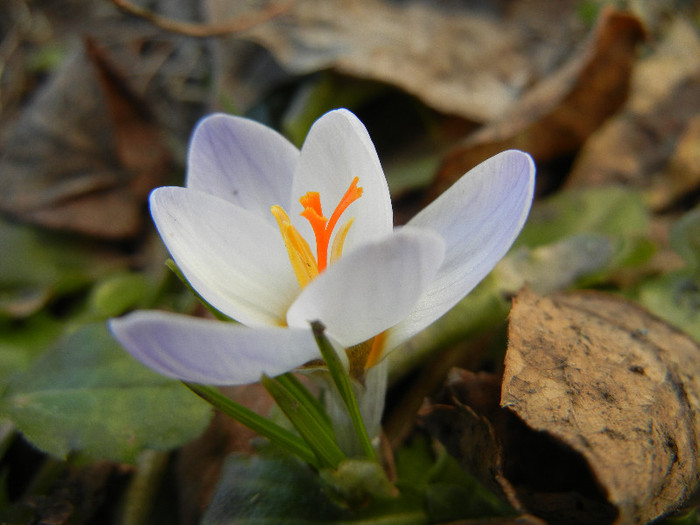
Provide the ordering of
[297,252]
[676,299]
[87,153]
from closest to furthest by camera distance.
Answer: [297,252], [676,299], [87,153]

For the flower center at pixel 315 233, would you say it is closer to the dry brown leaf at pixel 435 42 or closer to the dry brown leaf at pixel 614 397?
the dry brown leaf at pixel 614 397

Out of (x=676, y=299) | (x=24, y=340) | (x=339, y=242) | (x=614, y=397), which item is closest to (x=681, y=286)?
(x=676, y=299)

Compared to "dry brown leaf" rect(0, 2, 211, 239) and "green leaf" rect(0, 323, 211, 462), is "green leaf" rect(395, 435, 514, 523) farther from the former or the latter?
"dry brown leaf" rect(0, 2, 211, 239)

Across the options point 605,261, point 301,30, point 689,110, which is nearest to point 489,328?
point 605,261

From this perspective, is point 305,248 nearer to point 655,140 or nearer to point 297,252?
point 297,252

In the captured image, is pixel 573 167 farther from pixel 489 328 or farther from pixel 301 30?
pixel 301 30

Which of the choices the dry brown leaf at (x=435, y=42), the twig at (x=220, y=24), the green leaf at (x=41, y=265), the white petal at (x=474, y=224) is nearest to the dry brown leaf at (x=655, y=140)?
the dry brown leaf at (x=435, y=42)

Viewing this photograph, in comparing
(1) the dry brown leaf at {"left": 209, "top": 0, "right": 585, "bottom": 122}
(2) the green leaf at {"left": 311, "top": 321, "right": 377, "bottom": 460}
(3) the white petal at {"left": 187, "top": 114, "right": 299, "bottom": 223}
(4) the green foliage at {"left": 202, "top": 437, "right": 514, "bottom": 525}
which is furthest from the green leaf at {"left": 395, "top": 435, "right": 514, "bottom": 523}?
(1) the dry brown leaf at {"left": 209, "top": 0, "right": 585, "bottom": 122}
